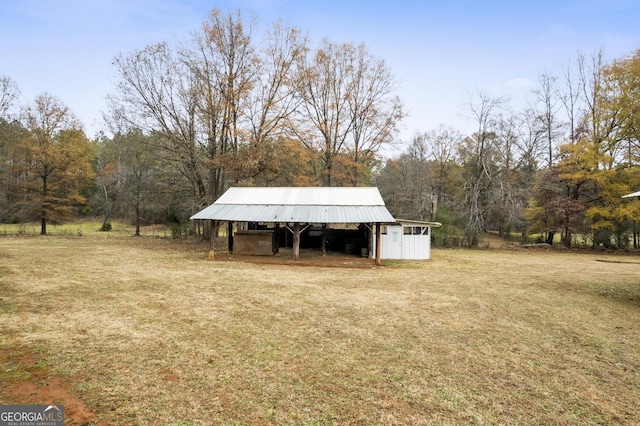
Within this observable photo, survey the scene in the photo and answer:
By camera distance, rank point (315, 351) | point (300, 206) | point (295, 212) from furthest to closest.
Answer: point (300, 206)
point (295, 212)
point (315, 351)

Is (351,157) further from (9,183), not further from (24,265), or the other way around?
(9,183)

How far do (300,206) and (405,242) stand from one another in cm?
572

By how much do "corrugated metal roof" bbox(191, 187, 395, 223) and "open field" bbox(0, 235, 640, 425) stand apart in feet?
14.5

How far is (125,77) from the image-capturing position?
65.9 ft

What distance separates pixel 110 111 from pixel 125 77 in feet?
7.53

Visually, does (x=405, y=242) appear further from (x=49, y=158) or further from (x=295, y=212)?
(x=49, y=158)

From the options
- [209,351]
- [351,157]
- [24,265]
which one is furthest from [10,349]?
[351,157]

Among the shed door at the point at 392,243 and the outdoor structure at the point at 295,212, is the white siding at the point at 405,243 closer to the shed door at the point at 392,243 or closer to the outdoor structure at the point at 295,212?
the shed door at the point at 392,243

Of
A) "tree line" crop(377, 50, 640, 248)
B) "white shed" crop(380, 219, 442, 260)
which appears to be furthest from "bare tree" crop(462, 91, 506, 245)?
"white shed" crop(380, 219, 442, 260)

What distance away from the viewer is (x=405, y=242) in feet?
54.6

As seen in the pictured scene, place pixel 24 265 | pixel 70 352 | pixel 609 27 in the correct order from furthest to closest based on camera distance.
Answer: pixel 609 27 → pixel 24 265 → pixel 70 352

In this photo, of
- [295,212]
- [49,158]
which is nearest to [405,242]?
[295,212]

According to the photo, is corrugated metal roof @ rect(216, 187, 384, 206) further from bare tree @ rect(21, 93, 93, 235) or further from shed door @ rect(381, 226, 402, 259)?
bare tree @ rect(21, 93, 93, 235)

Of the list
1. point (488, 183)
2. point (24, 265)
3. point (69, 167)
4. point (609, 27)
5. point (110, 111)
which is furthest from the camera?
point (69, 167)
